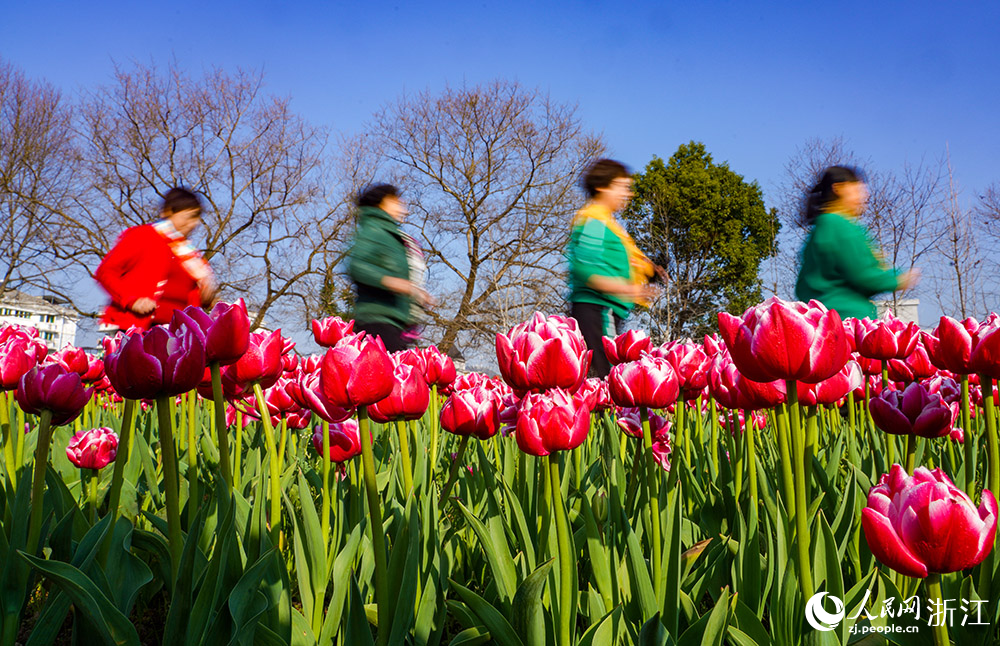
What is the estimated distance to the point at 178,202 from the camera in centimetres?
355

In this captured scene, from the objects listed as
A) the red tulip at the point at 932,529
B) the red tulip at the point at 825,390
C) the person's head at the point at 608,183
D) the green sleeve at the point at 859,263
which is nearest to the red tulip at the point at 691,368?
the red tulip at the point at 825,390

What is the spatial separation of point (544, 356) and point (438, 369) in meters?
1.56

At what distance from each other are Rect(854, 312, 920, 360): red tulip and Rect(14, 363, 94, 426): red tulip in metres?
2.47

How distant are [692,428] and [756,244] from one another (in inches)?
905

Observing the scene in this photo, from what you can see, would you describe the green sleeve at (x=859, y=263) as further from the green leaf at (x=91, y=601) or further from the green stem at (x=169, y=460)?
the green leaf at (x=91, y=601)

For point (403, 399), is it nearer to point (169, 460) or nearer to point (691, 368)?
point (169, 460)

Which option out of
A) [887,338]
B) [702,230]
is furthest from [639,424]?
[702,230]

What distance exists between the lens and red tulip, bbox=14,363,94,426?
1.35 m

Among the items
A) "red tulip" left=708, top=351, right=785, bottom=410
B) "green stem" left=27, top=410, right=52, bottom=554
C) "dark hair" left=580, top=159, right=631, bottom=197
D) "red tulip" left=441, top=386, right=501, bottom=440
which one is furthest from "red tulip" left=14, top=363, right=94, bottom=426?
"dark hair" left=580, top=159, right=631, bottom=197

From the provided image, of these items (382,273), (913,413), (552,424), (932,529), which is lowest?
(932,529)

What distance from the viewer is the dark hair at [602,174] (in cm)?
390

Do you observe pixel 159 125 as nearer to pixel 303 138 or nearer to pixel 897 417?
pixel 303 138

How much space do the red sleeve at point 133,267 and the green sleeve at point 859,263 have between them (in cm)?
352

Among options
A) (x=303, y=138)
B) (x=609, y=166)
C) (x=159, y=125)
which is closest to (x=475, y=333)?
(x=303, y=138)
